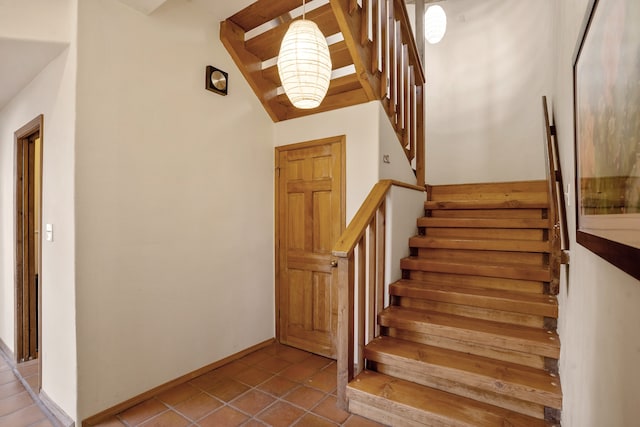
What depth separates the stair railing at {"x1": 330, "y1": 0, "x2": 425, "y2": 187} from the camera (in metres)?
2.32

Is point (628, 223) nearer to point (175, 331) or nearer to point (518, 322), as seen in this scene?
point (518, 322)

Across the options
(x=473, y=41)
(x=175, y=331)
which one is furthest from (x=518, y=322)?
(x=473, y=41)

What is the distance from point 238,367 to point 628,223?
2.72 m

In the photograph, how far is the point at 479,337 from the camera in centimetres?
192

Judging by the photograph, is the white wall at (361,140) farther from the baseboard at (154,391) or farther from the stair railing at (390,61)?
the baseboard at (154,391)

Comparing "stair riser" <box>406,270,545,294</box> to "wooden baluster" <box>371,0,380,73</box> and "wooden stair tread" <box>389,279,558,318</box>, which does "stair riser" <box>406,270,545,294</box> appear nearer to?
"wooden stair tread" <box>389,279,558,318</box>

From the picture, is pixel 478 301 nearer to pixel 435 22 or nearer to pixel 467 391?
pixel 467 391

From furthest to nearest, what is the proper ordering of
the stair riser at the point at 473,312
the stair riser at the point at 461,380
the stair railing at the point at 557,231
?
the stair riser at the point at 473,312
the stair riser at the point at 461,380
the stair railing at the point at 557,231

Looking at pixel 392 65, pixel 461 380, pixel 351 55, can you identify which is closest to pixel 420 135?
pixel 392 65

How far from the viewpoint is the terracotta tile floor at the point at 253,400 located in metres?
1.92

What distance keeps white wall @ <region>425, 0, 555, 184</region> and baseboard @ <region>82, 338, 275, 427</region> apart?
3.39 m

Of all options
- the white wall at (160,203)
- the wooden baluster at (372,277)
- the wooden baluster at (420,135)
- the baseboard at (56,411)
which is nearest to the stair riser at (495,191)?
the wooden baluster at (420,135)

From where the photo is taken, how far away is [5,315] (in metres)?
2.89

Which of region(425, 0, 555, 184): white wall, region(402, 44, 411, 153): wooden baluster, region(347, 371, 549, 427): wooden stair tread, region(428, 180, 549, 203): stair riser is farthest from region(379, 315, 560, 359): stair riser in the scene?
region(425, 0, 555, 184): white wall
